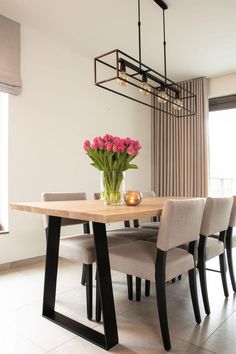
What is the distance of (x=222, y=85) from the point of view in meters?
4.48

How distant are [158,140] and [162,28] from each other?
2132 millimetres

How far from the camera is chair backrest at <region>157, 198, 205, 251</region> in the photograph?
1600 mm

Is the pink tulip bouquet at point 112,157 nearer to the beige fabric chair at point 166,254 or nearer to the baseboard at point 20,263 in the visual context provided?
the beige fabric chair at point 166,254

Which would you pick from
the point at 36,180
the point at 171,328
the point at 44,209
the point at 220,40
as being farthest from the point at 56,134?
the point at 171,328

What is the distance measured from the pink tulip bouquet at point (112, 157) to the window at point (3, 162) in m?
1.48

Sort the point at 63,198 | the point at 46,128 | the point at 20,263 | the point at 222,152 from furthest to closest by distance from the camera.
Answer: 1. the point at 222,152
2. the point at 46,128
3. the point at 20,263
4. the point at 63,198

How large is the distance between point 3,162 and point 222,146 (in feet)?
11.3

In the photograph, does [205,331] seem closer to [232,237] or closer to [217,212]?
[217,212]

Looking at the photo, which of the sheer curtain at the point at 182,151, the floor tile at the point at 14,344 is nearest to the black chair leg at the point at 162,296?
the floor tile at the point at 14,344

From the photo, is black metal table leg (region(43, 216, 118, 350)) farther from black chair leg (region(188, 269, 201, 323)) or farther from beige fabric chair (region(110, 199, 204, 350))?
black chair leg (region(188, 269, 201, 323))

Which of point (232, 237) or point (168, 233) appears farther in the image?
point (232, 237)

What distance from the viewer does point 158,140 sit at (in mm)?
5023

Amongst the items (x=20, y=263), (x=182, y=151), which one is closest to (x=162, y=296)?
(x=20, y=263)

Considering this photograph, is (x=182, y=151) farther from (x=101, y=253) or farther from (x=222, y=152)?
(x=101, y=253)
